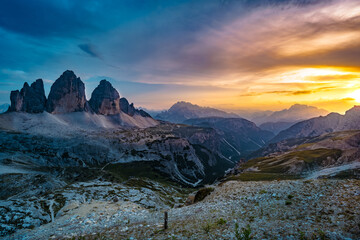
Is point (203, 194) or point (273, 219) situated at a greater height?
point (273, 219)

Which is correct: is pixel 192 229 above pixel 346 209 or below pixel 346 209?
below

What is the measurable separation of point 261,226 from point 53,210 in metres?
93.7

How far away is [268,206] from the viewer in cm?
2312

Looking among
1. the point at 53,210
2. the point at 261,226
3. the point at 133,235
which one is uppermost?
the point at 261,226

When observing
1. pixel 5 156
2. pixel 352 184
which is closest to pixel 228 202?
pixel 352 184

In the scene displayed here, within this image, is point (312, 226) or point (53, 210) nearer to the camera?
point (312, 226)

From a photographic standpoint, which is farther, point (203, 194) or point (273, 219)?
point (203, 194)

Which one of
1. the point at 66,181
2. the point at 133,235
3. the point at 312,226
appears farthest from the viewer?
the point at 66,181

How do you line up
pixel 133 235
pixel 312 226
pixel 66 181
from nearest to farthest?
pixel 312 226 → pixel 133 235 → pixel 66 181

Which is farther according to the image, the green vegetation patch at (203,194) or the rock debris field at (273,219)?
the green vegetation patch at (203,194)

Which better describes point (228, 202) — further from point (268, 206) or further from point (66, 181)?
point (66, 181)

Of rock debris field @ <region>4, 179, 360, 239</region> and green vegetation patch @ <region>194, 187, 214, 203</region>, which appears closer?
rock debris field @ <region>4, 179, 360, 239</region>

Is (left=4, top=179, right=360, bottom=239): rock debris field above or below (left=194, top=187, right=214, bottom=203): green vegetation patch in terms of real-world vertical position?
above

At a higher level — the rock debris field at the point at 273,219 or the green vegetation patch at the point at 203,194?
the rock debris field at the point at 273,219
